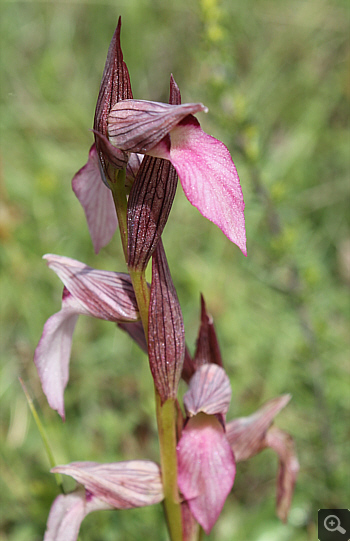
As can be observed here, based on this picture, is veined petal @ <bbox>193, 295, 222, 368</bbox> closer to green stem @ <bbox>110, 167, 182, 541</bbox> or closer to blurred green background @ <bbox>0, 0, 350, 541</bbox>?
green stem @ <bbox>110, 167, 182, 541</bbox>

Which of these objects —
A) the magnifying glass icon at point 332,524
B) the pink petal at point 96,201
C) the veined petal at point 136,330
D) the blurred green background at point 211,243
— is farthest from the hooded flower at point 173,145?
the magnifying glass icon at point 332,524

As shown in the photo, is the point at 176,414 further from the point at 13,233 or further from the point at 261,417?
the point at 13,233

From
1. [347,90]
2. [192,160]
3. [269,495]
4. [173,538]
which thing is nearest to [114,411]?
[269,495]

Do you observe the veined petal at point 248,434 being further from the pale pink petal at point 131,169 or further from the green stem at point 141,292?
the pale pink petal at point 131,169

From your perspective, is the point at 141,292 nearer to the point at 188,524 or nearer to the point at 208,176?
the point at 208,176

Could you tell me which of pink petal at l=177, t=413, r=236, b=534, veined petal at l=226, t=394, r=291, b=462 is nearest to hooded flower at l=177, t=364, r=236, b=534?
pink petal at l=177, t=413, r=236, b=534

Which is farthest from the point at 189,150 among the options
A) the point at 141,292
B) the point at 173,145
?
the point at 141,292

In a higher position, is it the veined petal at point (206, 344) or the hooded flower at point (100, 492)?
the veined petal at point (206, 344)
